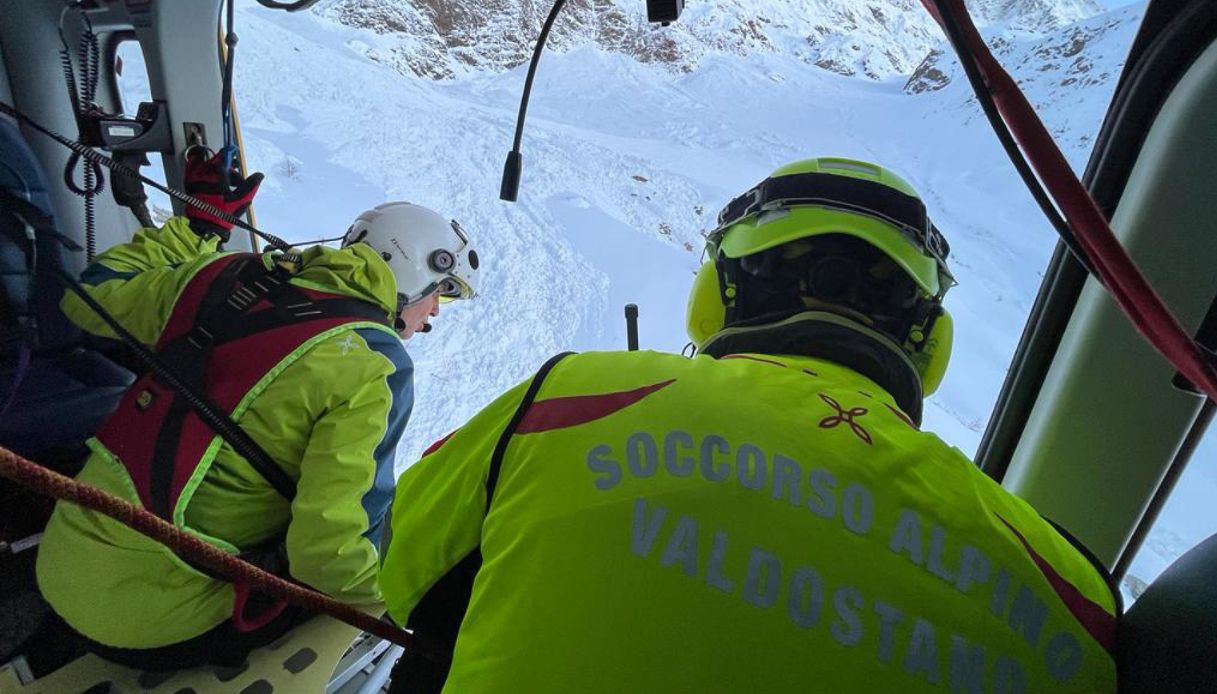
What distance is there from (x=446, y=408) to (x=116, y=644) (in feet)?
5.41

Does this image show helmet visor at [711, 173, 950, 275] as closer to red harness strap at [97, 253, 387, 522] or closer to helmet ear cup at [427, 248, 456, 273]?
red harness strap at [97, 253, 387, 522]

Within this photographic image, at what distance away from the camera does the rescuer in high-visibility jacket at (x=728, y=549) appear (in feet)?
1.51

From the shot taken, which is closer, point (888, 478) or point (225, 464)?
point (888, 478)

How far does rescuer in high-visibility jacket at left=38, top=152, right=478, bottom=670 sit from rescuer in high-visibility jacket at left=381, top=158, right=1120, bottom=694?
79 cm

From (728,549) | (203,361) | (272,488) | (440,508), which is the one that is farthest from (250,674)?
(728,549)

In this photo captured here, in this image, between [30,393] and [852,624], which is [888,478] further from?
[30,393]

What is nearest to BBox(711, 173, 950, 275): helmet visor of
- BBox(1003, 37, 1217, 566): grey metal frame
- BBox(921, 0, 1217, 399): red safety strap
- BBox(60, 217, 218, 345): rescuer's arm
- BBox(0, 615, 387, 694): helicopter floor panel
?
BBox(921, 0, 1217, 399): red safety strap

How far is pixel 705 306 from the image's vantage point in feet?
3.55

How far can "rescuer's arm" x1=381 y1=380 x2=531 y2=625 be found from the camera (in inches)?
24.7

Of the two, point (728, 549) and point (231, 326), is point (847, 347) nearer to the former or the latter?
point (728, 549)

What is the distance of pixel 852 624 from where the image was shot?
18.3 inches

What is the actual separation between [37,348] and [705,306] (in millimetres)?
2619

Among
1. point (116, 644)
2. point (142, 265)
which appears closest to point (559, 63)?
point (142, 265)

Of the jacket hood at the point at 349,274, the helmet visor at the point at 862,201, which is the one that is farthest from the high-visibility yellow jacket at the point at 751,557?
the jacket hood at the point at 349,274
